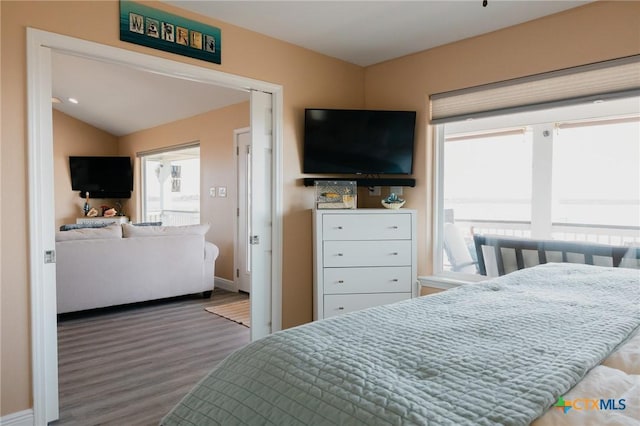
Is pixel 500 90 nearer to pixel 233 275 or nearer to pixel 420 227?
pixel 420 227

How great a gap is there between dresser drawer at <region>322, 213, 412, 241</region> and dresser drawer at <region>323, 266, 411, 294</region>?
27 centimetres

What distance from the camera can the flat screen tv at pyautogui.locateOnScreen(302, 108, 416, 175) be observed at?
3.67m

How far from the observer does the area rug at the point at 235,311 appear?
4.39 meters

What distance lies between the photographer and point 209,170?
20.5ft

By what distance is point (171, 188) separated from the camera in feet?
28.4

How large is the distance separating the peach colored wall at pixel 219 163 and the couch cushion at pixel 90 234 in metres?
1.50

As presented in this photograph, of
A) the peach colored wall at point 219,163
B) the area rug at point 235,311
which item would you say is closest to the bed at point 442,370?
the area rug at point 235,311

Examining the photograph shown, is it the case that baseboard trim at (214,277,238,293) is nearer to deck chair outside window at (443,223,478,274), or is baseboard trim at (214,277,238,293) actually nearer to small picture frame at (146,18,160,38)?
deck chair outside window at (443,223,478,274)

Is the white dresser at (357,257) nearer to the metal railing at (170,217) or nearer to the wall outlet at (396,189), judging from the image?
the wall outlet at (396,189)

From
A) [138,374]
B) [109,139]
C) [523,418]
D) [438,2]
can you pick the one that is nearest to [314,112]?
[438,2]

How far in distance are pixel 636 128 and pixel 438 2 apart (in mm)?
1597

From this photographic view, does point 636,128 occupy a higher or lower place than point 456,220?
higher

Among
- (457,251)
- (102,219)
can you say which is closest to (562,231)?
(457,251)

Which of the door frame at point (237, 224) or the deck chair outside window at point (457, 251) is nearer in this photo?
the deck chair outside window at point (457, 251)
